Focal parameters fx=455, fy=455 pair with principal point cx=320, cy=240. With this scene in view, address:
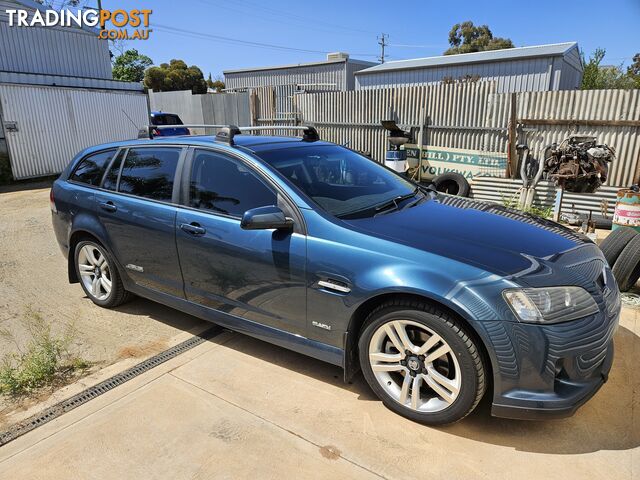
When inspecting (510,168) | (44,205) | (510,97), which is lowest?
(44,205)

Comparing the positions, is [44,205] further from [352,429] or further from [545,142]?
[545,142]

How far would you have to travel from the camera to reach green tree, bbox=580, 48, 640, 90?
2825cm

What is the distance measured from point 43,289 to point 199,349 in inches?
96.6

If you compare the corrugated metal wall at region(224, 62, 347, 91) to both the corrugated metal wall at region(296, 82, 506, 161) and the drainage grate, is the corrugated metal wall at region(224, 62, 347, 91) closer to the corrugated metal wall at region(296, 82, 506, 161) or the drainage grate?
the corrugated metal wall at region(296, 82, 506, 161)

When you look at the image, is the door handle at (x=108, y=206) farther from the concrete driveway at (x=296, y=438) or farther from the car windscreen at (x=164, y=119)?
the car windscreen at (x=164, y=119)

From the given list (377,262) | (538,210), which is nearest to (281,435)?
(377,262)

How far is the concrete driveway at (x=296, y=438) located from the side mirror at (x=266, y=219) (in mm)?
1108

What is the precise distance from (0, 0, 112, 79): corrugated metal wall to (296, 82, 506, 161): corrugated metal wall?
8.02 metres

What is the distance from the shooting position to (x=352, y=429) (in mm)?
2668

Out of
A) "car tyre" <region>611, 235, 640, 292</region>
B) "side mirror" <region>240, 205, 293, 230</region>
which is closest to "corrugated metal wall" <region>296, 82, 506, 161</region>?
"car tyre" <region>611, 235, 640, 292</region>

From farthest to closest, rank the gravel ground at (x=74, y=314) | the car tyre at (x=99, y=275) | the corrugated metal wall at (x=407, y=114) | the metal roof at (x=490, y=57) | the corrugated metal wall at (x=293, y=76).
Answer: the corrugated metal wall at (x=293, y=76) → the metal roof at (x=490, y=57) → the corrugated metal wall at (x=407, y=114) → the car tyre at (x=99, y=275) → the gravel ground at (x=74, y=314)

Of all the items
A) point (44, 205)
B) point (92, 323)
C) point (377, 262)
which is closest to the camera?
point (377, 262)

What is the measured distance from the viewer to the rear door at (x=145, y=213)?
3.57m

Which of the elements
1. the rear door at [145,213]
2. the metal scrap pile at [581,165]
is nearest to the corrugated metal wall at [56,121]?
the rear door at [145,213]
